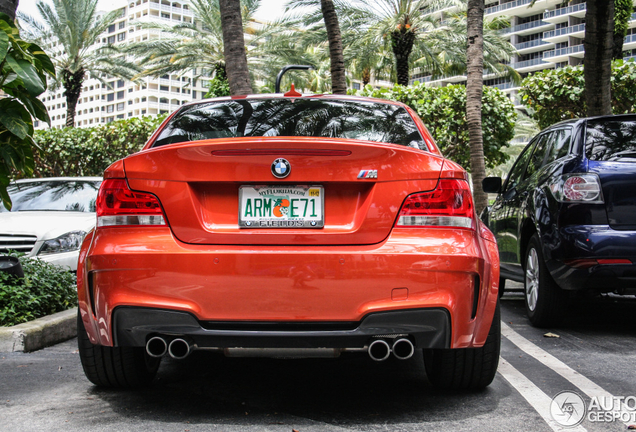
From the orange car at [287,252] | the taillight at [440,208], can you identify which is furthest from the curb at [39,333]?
the taillight at [440,208]

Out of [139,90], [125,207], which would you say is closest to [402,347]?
[125,207]

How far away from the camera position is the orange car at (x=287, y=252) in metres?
2.93

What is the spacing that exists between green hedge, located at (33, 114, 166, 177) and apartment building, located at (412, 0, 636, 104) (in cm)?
6315

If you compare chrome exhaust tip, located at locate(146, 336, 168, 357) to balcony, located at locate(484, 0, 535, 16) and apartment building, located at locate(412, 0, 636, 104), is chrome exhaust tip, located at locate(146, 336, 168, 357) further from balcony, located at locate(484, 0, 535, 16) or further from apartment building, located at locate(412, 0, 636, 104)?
balcony, located at locate(484, 0, 535, 16)

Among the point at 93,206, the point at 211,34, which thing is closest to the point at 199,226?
the point at 93,206

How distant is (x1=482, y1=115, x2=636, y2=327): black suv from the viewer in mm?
5055

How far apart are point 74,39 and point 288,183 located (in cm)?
3160

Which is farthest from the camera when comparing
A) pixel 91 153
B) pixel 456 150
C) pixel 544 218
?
pixel 91 153

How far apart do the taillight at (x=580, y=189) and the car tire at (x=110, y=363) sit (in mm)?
3317

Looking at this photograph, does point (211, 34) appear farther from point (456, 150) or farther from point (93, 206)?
point (93, 206)

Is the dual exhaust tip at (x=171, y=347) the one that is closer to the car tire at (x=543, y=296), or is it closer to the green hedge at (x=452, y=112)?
the car tire at (x=543, y=296)

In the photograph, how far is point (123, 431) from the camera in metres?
3.01

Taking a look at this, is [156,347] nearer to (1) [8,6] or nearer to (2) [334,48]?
(1) [8,6]

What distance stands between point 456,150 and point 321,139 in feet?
60.9
